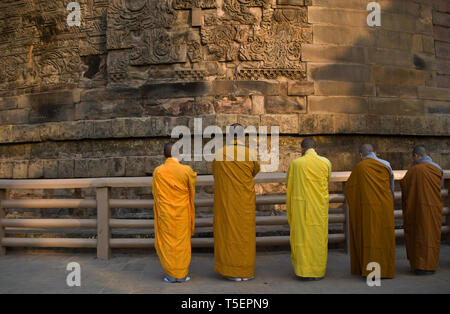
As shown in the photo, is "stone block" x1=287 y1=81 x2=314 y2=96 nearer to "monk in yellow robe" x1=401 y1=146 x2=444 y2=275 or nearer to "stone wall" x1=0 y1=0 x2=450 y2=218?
"stone wall" x1=0 y1=0 x2=450 y2=218

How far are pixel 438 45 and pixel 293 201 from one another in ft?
22.6

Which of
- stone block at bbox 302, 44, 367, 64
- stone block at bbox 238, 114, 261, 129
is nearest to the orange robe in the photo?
stone block at bbox 238, 114, 261, 129

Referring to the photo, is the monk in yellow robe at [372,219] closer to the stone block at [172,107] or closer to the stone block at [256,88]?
the stone block at [256,88]

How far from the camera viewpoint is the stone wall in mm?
7227

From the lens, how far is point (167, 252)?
4117 millimetres

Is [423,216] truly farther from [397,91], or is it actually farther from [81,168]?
[81,168]

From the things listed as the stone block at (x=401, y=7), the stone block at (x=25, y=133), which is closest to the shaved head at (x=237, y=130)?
the stone block at (x=25, y=133)

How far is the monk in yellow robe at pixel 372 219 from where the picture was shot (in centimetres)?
408

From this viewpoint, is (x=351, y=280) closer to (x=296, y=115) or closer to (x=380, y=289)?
(x=380, y=289)

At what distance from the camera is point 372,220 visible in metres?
4.09

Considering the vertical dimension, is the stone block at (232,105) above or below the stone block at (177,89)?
below

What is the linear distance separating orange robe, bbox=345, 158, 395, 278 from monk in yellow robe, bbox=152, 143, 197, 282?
197 cm

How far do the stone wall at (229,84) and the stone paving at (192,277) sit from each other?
7.43ft

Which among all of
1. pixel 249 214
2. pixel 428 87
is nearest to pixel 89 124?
pixel 249 214
